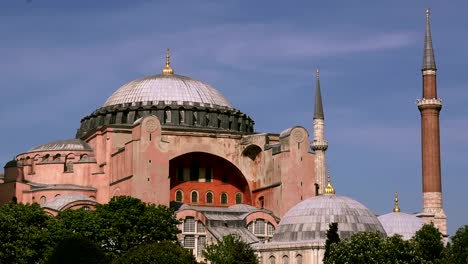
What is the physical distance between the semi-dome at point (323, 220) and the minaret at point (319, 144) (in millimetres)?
11770

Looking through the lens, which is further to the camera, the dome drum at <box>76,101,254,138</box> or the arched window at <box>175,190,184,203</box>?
the dome drum at <box>76,101,254,138</box>

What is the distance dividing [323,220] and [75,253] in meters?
16.1

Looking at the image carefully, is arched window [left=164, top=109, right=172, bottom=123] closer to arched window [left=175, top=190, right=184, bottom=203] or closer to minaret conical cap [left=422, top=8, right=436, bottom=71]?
arched window [left=175, top=190, right=184, bottom=203]

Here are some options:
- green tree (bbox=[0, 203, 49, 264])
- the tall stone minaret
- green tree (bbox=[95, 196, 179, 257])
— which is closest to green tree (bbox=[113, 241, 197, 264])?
green tree (bbox=[0, 203, 49, 264])

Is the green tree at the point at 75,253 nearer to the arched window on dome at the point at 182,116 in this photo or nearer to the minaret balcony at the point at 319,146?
the arched window on dome at the point at 182,116

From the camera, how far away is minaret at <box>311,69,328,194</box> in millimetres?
70500

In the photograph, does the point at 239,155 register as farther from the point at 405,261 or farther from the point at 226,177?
the point at 405,261

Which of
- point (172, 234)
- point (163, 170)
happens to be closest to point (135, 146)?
point (163, 170)

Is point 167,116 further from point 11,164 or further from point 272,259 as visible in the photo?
point 272,259

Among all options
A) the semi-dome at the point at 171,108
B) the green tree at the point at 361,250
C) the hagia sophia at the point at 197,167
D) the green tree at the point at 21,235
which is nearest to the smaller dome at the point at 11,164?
the hagia sophia at the point at 197,167

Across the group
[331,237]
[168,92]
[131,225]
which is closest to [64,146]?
[168,92]

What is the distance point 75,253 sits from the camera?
143 ft

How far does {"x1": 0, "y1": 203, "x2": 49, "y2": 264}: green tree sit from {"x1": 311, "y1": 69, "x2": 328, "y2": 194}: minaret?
2128cm

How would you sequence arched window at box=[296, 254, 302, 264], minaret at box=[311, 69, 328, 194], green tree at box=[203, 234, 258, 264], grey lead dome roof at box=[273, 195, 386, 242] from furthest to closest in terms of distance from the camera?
minaret at box=[311, 69, 328, 194]
grey lead dome roof at box=[273, 195, 386, 242]
arched window at box=[296, 254, 302, 264]
green tree at box=[203, 234, 258, 264]
